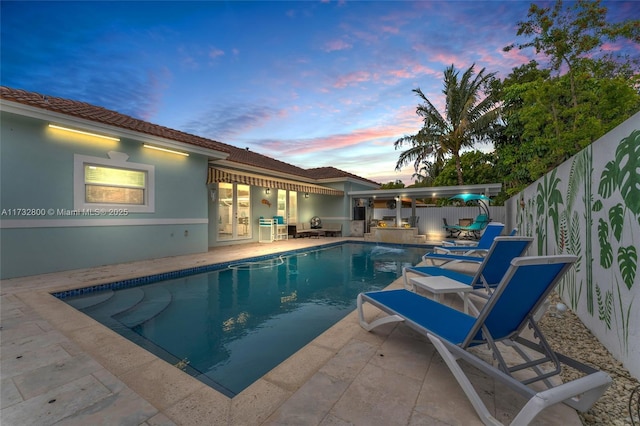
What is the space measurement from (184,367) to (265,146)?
3014cm

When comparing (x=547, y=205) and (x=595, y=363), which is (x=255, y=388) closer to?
(x=595, y=363)

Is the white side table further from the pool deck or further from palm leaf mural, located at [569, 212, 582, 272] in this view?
palm leaf mural, located at [569, 212, 582, 272]

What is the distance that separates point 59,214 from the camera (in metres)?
9.27

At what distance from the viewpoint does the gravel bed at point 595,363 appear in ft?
8.26

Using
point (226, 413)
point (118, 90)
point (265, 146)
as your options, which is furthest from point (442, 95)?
point (226, 413)

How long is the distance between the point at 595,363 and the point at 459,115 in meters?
24.4

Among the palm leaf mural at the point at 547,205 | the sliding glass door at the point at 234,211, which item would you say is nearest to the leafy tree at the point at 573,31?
the palm leaf mural at the point at 547,205

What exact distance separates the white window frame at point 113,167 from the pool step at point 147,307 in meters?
4.57

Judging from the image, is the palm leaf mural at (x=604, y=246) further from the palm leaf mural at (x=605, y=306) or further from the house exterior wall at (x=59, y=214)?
the house exterior wall at (x=59, y=214)

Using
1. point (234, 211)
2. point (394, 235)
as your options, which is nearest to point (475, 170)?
point (394, 235)

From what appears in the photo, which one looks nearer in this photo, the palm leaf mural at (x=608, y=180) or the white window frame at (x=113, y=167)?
the palm leaf mural at (x=608, y=180)

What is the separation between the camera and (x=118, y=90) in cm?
2009

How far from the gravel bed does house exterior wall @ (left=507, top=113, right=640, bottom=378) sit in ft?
A: 0.40

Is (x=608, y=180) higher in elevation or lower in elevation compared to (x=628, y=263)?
higher
